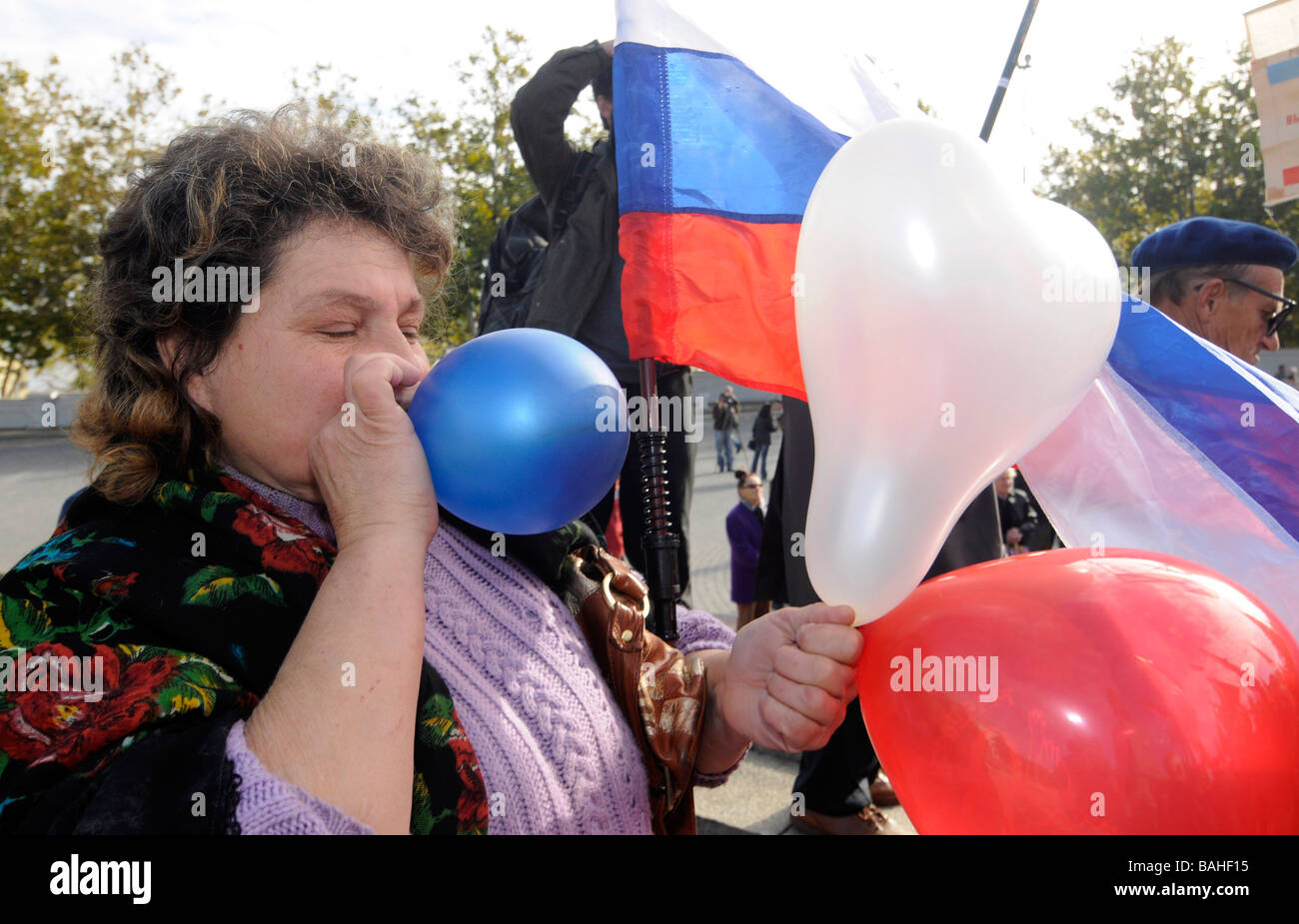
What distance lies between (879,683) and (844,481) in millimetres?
284

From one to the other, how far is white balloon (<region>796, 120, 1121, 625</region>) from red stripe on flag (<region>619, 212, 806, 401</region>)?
3.09 feet

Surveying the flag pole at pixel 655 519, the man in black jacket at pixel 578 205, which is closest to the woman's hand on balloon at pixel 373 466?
the flag pole at pixel 655 519

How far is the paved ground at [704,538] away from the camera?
3.31 metres

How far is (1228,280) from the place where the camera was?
138 inches

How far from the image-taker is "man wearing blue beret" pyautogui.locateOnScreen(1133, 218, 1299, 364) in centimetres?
347

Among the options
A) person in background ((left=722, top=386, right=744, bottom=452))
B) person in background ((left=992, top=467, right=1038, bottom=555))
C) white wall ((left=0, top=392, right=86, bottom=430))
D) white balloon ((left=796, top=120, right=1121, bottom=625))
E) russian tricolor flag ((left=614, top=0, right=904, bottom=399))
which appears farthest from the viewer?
person in background ((left=722, top=386, right=744, bottom=452))

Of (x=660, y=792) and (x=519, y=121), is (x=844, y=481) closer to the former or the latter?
(x=660, y=792)

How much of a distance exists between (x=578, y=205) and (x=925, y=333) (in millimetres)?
2428

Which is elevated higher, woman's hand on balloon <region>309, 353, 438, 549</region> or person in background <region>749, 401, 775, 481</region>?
person in background <region>749, 401, 775, 481</region>

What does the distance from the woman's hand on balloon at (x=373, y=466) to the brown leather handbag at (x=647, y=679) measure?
1.47 feet

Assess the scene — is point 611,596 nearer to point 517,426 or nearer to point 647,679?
point 647,679

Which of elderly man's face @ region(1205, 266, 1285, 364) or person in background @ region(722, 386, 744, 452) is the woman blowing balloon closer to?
elderly man's face @ region(1205, 266, 1285, 364)

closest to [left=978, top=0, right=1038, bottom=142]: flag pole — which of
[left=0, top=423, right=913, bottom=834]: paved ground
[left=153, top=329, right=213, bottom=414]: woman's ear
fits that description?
[left=153, top=329, right=213, bottom=414]: woman's ear

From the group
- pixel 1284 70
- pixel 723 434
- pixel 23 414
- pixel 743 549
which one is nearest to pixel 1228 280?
pixel 1284 70
